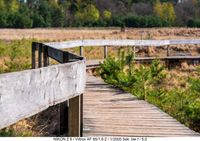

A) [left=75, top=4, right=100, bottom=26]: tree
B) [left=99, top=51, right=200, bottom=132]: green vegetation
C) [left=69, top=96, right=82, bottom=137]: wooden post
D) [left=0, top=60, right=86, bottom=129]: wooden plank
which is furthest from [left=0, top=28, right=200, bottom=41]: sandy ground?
[left=75, top=4, right=100, bottom=26]: tree

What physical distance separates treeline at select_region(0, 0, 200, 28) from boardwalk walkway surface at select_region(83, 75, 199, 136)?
81.9 meters

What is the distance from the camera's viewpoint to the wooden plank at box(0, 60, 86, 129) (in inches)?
165

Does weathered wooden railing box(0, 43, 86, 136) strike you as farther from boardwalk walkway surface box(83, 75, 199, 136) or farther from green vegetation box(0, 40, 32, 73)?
green vegetation box(0, 40, 32, 73)

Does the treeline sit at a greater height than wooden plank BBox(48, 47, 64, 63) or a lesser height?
lesser

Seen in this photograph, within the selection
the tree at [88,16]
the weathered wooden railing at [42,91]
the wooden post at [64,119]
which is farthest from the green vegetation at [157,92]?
the tree at [88,16]

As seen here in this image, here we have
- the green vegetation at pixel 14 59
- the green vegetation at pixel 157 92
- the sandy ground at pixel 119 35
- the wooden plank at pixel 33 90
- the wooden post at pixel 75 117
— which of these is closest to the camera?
the wooden plank at pixel 33 90

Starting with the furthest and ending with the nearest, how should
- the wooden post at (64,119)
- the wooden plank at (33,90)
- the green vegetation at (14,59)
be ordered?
the green vegetation at (14,59)
the wooden post at (64,119)
the wooden plank at (33,90)

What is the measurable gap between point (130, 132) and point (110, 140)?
2.81m

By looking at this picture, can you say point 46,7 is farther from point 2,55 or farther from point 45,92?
point 45,92

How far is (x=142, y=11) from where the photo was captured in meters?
126

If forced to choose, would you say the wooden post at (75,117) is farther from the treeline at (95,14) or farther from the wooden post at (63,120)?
the treeline at (95,14)

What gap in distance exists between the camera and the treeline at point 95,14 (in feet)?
317

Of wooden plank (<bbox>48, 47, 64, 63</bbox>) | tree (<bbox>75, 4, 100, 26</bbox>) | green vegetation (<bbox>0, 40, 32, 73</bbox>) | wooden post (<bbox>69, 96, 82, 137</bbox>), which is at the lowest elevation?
tree (<bbox>75, 4, 100, 26</bbox>)

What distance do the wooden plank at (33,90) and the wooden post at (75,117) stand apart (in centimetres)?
17
